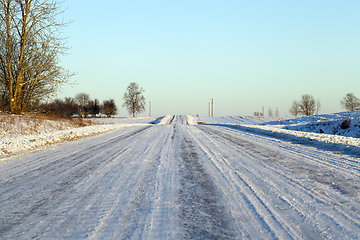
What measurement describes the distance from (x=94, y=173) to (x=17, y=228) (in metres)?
2.34

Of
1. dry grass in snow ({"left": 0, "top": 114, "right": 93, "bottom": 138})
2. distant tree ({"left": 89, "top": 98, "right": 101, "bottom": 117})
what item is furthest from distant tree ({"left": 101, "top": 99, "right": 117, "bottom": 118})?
dry grass in snow ({"left": 0, "top": 114, "right": 93, "bottom": 138})

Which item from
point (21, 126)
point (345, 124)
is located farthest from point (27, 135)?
point (345, 124)

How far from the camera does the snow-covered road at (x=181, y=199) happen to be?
2480mm

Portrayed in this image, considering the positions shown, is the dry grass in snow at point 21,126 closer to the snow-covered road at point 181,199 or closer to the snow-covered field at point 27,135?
the snow-covered field at point 27,135

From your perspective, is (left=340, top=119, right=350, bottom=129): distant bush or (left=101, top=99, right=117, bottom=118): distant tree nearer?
(left=340, top=119, right=350, bottom=129): distant bush

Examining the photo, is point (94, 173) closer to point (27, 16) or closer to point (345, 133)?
point (345, 133)

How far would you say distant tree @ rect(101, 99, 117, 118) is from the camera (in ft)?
255

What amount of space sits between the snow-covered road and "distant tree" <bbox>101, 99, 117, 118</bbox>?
7265 cm

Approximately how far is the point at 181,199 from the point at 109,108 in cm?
7973

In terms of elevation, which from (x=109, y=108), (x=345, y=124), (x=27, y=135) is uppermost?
(x=109, y=108)

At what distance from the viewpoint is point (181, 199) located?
3363mm

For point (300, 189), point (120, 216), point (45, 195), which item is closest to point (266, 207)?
point (300, 189)

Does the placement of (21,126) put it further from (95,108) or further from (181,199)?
(95,108)

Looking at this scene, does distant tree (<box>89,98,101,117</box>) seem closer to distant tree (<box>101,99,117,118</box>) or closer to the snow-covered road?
distant tree (<box>101,99,117,118</box>)
